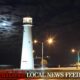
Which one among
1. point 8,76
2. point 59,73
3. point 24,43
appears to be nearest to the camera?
point 8,76

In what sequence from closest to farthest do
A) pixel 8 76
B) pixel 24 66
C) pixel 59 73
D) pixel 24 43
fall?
pixel 8 76
pixel 59 73
pixel 24 66
pixel 24 43

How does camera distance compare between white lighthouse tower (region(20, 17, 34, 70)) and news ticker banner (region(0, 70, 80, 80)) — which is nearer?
news ticker banner (region(0, 70, 80, 80))

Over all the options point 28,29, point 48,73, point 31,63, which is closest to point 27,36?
point 28,29

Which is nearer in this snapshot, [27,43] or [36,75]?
[36,75]

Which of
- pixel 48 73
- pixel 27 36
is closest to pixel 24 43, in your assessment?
A: pixel 27 36

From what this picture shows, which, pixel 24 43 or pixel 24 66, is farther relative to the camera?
pixel 24 43

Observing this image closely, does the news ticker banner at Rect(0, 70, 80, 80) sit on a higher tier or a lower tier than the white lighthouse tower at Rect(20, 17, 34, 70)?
lower

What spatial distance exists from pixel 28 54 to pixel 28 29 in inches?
115

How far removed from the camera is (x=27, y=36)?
36906 millimetres

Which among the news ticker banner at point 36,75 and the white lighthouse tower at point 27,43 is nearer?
the news ticker banner at point 36,75

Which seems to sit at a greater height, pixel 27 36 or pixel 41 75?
pixel 27 36

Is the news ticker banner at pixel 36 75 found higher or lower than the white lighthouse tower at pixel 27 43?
lower

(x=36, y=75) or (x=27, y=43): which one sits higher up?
(x=27, y=43)

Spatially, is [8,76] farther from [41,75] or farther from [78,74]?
[78,74]
